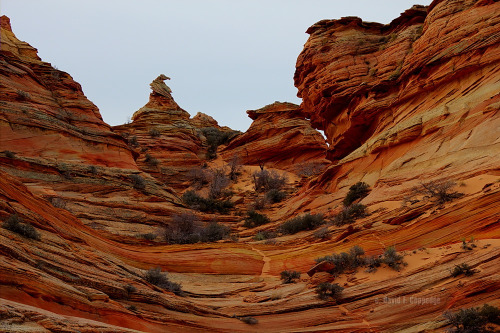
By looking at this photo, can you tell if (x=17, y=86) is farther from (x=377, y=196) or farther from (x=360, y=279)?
(x=360, y=279)

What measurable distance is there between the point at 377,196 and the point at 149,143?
30.6 meters

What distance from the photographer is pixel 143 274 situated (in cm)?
1256

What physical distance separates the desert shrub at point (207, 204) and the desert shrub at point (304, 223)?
973 cm

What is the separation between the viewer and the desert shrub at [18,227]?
9.14 m

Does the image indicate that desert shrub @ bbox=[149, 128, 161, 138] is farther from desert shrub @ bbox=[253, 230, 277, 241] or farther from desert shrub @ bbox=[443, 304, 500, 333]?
desert shrub @ bbox=[443, 304, 500, 333]

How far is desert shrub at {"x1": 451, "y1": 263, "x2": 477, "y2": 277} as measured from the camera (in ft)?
30.0

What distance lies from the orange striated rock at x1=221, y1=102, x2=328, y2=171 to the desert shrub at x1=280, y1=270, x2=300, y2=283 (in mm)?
30360

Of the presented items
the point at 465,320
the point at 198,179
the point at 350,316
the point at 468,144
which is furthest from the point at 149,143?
the point at 465,320

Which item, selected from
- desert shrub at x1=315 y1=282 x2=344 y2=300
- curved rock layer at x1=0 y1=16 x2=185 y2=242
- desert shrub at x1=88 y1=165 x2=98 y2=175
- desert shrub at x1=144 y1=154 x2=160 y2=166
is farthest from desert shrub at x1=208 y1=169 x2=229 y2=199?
desert shrub at x1=315 y1=282 x2=344 y2=300

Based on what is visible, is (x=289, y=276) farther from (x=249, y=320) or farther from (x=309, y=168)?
(x=309, y=168)

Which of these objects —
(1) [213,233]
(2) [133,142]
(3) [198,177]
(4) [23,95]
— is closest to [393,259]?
(1) [213,233]

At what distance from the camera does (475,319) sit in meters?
7.33

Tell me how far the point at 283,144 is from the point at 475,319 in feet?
126

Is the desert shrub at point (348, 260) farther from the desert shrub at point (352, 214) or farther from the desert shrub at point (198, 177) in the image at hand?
the desert shrub at point (198, 177)
